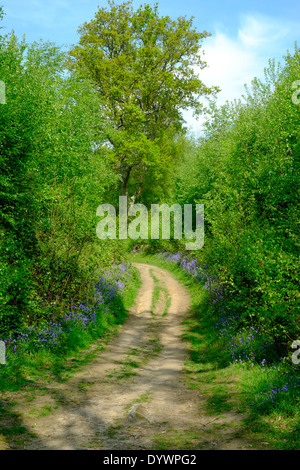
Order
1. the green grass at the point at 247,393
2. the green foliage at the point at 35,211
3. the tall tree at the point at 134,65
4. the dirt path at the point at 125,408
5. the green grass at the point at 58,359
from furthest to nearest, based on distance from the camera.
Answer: the tall tree at the point at 134,65 < the green foliage at the point at 35,211 < the green grass at the point at 58,359 < the dirt path at the point at 125,408 < the green grass at the point at 247,393

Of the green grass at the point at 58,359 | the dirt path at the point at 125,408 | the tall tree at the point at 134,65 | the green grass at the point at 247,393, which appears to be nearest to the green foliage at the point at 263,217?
the green grass at the point at 247,393

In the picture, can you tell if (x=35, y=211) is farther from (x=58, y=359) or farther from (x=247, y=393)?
(x=247, y=393)

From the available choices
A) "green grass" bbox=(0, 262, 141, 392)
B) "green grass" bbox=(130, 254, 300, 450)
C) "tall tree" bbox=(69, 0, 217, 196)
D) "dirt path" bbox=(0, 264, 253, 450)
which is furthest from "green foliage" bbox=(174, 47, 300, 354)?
"tall tree" bbox=(69, 0, 217, 196)

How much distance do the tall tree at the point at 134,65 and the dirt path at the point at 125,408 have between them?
2624 centimetres

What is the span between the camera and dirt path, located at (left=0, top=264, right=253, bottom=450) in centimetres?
736

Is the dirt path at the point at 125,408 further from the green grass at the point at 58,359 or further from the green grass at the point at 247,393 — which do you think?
the green grass at the point at 58,359

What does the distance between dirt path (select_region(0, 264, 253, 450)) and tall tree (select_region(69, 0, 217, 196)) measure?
2624 centimetres

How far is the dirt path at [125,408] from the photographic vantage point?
24.1ft

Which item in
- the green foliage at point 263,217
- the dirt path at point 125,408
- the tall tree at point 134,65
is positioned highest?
the tall tree at point 134,65

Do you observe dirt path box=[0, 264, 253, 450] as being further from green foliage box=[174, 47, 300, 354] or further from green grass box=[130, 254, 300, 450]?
green foliage box=[174, 47, 300, 354]

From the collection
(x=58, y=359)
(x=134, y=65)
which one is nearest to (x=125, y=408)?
(x=58, y=359)

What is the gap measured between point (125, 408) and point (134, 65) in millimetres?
35123

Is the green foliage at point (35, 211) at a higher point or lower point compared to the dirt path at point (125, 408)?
higher

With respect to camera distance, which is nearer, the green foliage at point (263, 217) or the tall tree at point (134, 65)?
the green foliage at point (263, 217)
